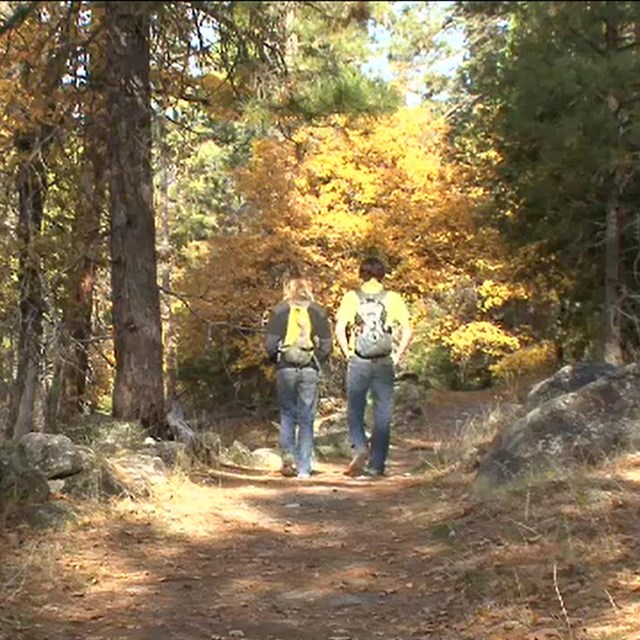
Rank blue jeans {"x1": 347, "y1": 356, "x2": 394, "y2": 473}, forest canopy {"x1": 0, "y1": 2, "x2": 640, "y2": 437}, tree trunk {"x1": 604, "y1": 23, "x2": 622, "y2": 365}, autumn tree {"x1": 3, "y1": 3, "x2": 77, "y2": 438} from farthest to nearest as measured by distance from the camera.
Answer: tree trunk {"x1": 604, "y1": 23, "x2": 622, "y2": 365} → blue jeans {"x1": 347, "y1": 356, "x2": 394, "y2": 473} → forest canopy {"x1": 0, "y1": 2, "x2": 640, "y2": 437} → autumn tree {"x1": 3, "y1": 3, "x2": 77, "y2": 438}

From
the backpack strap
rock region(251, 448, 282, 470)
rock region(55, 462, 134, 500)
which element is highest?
the backpack strap

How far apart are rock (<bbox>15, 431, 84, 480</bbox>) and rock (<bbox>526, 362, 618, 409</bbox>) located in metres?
3.97

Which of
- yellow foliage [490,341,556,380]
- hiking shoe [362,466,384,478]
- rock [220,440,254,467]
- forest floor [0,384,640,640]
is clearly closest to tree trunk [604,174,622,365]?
yellow foliage [490,341,556,380]

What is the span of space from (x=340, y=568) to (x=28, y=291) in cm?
572

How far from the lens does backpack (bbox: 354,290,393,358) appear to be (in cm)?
822

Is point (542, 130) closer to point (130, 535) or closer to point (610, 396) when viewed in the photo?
point (610, 396)

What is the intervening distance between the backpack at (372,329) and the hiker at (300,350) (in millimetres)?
336

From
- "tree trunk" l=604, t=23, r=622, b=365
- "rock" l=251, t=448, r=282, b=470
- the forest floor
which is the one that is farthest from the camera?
"tree trunk" l=604, t=23, r=622, b=365

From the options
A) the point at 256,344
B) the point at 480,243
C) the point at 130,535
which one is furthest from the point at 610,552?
the point at 256,344

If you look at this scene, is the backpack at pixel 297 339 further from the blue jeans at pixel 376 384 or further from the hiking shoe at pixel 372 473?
the hiking shoe at pixel 372 473

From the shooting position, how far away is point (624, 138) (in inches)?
487

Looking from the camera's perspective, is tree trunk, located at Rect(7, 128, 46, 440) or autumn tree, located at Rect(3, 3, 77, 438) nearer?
autumn tree, located at Rect(3, 3, 77, 438)

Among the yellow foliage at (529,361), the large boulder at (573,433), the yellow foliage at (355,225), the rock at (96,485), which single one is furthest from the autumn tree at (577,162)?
the rock at (96,485)

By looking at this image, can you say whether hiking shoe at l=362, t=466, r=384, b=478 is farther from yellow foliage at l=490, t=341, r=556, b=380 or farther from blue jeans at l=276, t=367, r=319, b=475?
yellow foliage at l=490, t=341, r=556, b=380
